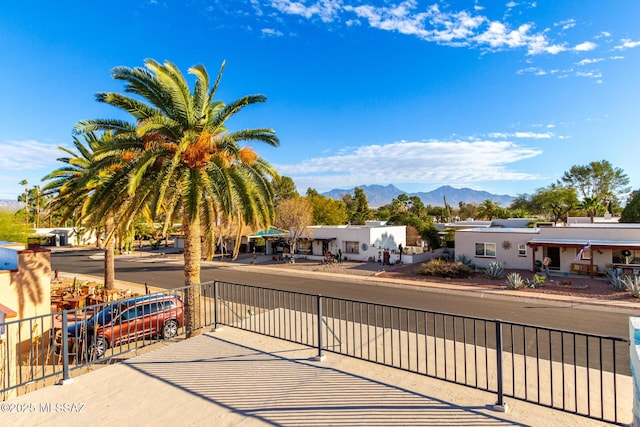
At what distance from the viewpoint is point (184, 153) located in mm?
10070

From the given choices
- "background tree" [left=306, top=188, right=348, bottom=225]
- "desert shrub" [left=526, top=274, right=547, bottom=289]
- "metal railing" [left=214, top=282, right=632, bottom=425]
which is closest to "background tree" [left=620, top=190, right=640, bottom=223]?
"desert shrub" [left=526, top=274, right=547, bottom=289]

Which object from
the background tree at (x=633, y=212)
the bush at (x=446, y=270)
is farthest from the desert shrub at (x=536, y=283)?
the background tree at (x=633, y=212)

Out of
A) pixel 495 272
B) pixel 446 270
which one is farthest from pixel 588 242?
pixel 446 270

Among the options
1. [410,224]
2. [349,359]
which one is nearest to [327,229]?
[410,224]

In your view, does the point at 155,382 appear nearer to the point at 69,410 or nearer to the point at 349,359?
the point at 69,410

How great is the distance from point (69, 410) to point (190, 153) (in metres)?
6.98

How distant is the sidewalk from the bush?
19050 mm

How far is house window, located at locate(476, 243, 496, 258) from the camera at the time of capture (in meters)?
26.0

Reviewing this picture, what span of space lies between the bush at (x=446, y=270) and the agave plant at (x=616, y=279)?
25.2 feet

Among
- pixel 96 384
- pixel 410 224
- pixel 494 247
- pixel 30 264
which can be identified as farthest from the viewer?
pixel 410 224

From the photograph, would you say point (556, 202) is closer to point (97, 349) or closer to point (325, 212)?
point (325, 212)

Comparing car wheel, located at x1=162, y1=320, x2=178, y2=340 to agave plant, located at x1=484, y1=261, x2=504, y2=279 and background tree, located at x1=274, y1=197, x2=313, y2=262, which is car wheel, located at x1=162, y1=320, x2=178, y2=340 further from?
background tree, located at x1=274, y1=197, x2=313, y2=262

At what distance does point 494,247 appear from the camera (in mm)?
26000

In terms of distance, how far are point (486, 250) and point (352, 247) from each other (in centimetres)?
1207
